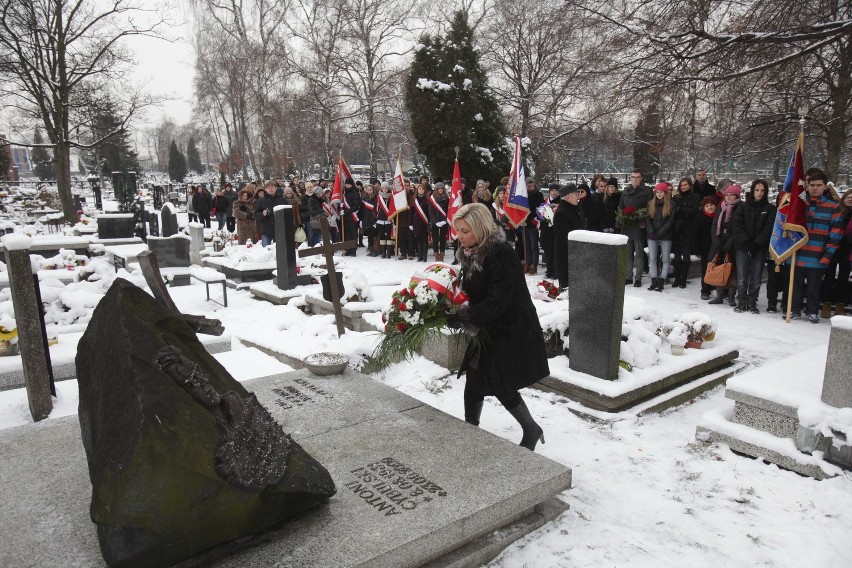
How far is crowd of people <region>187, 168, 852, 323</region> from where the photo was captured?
802cm

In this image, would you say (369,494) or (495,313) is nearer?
(369,494)

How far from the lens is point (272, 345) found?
7.21m

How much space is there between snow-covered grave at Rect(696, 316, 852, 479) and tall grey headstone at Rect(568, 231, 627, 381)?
103 cm

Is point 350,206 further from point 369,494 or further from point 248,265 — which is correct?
point 369,494

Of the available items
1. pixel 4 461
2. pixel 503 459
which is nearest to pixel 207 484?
pixel 503 459

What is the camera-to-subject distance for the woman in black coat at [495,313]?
3703 millimetres

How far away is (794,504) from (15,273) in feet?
19.0

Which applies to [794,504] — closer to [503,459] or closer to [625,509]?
[625,509]

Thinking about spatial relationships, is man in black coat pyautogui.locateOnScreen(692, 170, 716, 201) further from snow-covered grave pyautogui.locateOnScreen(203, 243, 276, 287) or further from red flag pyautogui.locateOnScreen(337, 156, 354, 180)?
red flag pyautogui.locateOnScreen(337, 156, 354, 180)

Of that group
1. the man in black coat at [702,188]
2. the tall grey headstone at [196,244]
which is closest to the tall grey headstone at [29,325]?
the man in black coat at [702,188]

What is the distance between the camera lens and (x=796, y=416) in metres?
4.14

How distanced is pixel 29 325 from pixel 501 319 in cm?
382

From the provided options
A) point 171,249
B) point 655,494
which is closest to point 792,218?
point 655,494

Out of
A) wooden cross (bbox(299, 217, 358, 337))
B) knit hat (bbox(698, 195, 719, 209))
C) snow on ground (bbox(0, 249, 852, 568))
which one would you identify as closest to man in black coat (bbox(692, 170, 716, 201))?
knit hat (bbox(698, 195, 719, 209))
